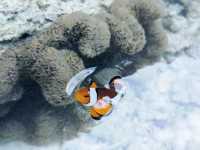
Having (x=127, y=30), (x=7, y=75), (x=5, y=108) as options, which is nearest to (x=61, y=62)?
(x=7, y=75)

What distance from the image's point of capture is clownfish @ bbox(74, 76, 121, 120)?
2.66 m

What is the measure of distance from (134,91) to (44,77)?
155cm

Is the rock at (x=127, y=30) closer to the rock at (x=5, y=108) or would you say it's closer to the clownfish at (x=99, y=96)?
the rock at (x=5, y=108)

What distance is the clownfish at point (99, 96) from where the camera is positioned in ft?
8.71

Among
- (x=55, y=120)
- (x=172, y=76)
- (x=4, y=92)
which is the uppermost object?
(x=4, y=92)

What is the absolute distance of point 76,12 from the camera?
12.3 ft


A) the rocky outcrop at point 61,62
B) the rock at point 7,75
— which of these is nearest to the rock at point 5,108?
the rocky outcrop at point 61,62

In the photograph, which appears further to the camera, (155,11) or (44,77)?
(155,11)

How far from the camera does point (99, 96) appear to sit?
2.66 m

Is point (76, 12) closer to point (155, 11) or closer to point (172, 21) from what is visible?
point (155, 11)

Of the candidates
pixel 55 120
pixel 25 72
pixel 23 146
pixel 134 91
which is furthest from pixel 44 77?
pixel 134 91

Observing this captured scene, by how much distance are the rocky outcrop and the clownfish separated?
1.39ft

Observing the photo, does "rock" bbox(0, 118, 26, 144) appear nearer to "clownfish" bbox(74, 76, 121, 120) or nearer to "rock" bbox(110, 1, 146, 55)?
"rock" bbox(110, 1, 146, 55)

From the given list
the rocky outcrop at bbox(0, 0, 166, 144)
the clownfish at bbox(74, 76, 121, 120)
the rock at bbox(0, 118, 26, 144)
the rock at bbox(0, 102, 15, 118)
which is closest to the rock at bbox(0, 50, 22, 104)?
the rocky outcrop at bbox(0, 0, 166, 144)
